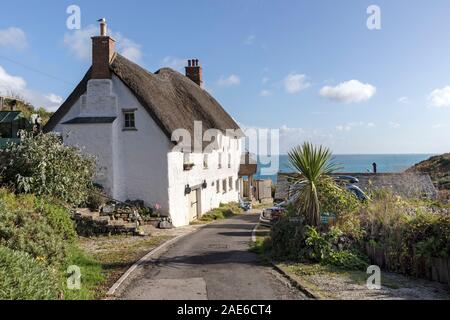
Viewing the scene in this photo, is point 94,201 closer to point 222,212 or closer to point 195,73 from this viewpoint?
point 222,212

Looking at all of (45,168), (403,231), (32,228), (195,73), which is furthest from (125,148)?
(195,73)

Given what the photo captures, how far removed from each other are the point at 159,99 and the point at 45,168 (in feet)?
28.3

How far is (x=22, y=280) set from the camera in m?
6.14

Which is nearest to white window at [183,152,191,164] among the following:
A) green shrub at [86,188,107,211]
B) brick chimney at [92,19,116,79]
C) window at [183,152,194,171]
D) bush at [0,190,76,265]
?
window at [183,152,194,171]

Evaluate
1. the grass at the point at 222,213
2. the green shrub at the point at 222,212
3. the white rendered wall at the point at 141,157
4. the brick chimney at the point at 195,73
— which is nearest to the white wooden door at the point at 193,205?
the grass at the point at 222,213

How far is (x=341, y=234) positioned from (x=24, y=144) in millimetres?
10170

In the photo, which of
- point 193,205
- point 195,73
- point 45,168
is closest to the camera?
point 45,168

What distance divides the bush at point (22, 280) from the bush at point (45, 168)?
18.4 feet

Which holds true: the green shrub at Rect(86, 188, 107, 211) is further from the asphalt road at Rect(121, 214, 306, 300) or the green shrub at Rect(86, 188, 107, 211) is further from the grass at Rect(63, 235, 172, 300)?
the asphalt road at Rect(121, 214, 306, 300)

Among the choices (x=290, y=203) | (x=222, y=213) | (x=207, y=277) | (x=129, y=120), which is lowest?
(x=222, y=213)

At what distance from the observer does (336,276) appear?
9.09 meters

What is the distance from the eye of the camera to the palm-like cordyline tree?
36.3 ft

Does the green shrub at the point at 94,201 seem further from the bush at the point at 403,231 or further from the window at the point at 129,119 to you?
the bush at the point at 403,231
